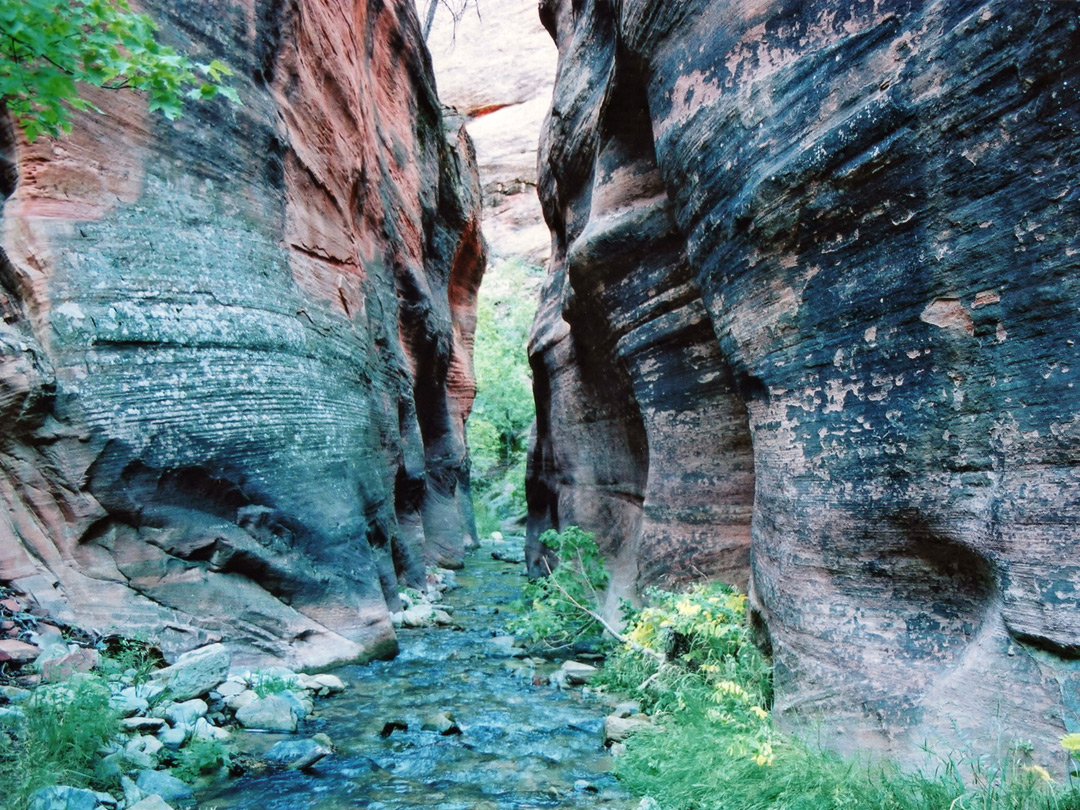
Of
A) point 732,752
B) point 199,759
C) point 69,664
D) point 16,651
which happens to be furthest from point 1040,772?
point 16,651

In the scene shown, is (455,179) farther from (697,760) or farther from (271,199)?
(697,760)

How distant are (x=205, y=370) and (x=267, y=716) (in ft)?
8.68

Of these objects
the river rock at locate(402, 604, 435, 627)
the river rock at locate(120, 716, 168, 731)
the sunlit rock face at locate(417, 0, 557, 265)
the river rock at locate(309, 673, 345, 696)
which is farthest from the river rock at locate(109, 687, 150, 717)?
the sunlit rock face at locate(417, 0, 557, 265)

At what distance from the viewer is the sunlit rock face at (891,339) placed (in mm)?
2432

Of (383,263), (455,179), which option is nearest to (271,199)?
(383,263)

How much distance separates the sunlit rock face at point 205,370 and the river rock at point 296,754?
51.8 inches

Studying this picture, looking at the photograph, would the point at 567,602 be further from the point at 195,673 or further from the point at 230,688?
the point at 195,673

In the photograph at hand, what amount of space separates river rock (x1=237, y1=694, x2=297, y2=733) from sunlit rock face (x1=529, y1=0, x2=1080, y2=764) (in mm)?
2875

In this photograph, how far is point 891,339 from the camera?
10.0ft

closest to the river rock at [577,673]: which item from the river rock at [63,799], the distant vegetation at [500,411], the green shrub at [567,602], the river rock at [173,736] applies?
the green shrub at [567,602]

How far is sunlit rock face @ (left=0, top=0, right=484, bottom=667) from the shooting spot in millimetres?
4438

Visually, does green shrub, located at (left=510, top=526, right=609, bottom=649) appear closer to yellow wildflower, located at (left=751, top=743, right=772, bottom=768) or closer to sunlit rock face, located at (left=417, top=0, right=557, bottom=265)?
yellow wildflower, located at (left=751, top=743, right=772, bottom=768)

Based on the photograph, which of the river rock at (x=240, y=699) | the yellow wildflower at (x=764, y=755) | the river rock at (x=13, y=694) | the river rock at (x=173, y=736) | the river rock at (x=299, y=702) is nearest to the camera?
the yellow wildflower at (x=764, y=755)

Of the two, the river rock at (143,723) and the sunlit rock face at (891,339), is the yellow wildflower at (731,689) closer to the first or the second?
the sunlit rock face at (891,339)
